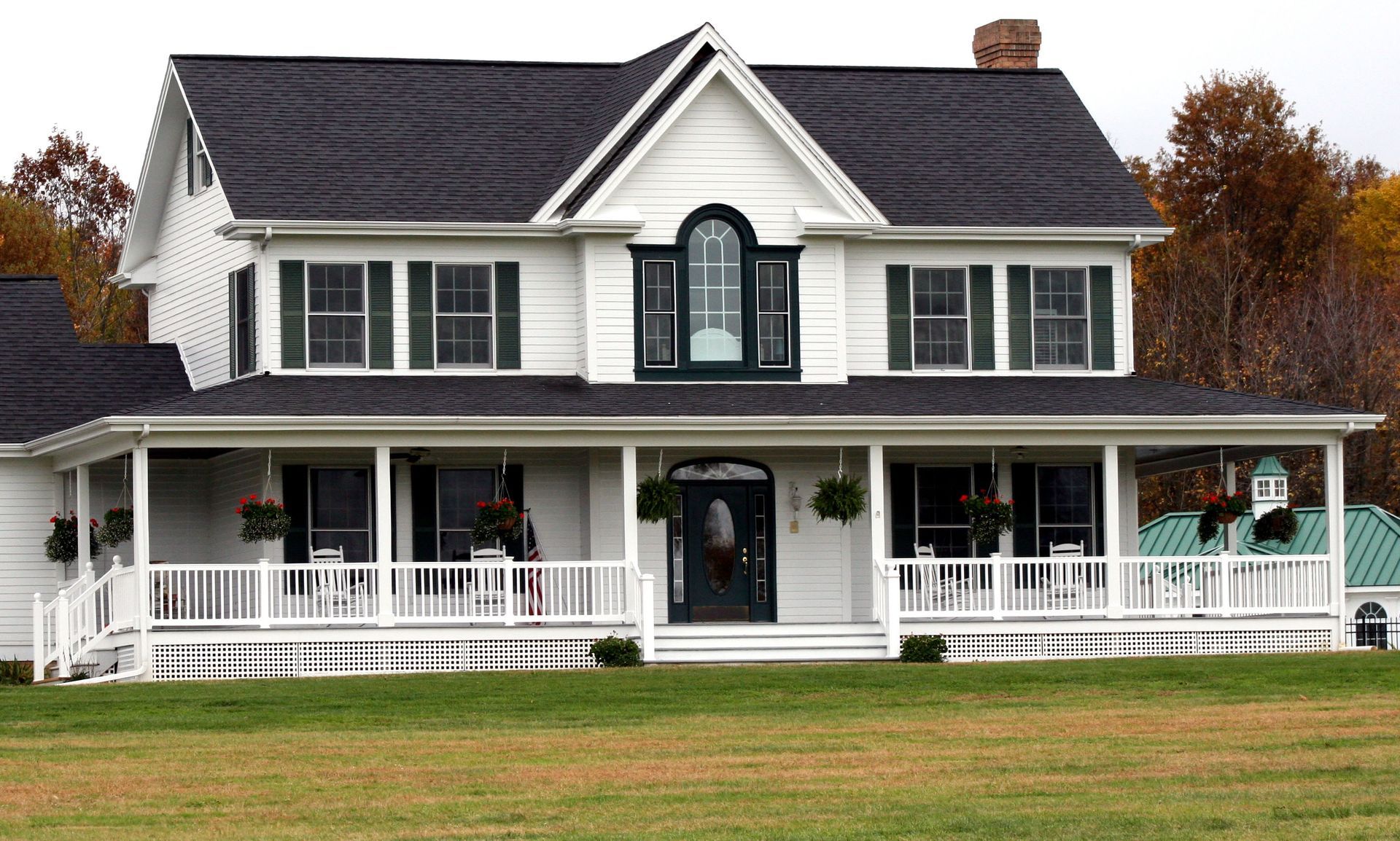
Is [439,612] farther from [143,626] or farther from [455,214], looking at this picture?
[455,214]

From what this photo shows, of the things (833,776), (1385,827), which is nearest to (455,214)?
(833,776)

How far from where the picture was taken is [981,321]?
30.0 metres

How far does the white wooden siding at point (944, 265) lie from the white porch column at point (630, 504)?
4.18 m

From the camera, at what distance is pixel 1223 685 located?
22.5 m

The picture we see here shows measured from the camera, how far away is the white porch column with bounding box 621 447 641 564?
26.6 m

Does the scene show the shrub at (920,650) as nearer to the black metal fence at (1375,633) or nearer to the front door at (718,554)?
the front door at (718,554)

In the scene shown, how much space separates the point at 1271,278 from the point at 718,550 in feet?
103

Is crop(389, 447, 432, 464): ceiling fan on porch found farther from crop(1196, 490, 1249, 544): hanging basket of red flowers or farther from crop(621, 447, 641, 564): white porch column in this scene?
crop(1196, 490, 1249, 544): hanging basket of red flowers

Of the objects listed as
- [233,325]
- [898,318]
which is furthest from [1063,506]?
[233,325]

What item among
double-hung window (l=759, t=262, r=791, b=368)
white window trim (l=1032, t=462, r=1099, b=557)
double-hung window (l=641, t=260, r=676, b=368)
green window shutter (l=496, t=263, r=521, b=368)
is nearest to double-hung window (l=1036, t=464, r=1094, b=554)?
white window trim (l=1032, t=462, r=1099, b=557)

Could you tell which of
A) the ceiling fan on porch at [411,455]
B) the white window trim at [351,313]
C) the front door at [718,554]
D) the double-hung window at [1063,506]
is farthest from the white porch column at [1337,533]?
the white window trim at [351,313]

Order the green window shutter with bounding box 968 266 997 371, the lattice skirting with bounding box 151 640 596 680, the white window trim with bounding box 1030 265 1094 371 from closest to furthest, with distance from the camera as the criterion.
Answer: the lattice skirting with bounding box 151 640 596 680, the green window shutter with bounding box 968 266 997 371, the white window trim with bounding box 1030 265 1094 371

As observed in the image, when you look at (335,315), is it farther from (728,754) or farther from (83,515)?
(728,754)

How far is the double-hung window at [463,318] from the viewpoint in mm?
28891
